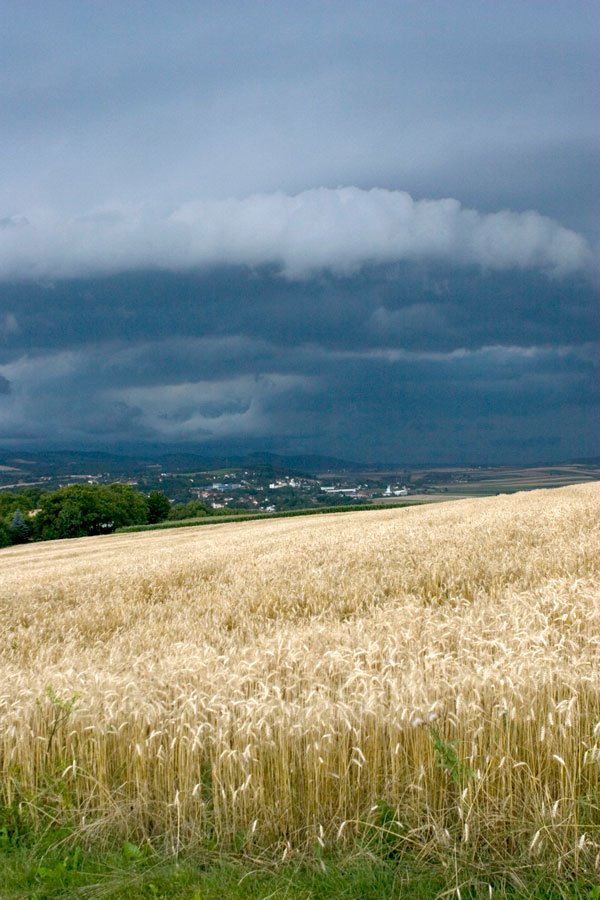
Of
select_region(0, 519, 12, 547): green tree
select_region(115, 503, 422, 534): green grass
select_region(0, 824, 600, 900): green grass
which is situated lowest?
select_region(0, 519, 12, 547): green tree

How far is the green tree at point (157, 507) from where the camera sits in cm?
11119

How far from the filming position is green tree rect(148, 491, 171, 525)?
365 feet

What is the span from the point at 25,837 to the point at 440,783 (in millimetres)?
3275

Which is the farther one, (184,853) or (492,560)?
(492,560)

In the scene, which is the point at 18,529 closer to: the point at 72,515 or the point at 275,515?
the point at 72,515

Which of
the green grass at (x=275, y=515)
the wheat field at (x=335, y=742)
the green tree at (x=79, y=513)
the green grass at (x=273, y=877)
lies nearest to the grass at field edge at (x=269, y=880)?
the green grass at (x=273, y=877)

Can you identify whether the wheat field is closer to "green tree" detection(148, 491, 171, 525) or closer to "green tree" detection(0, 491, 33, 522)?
"green tree" detection(0, 491, 33, 522)

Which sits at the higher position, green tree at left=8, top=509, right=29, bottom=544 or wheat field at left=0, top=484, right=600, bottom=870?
wheat field at left=0, top=484, right=600, bottom=870

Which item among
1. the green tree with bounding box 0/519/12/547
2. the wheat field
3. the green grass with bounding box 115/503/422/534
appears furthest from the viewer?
the green tree with bounding box 0/519/12/547

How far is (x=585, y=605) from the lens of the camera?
7.76m

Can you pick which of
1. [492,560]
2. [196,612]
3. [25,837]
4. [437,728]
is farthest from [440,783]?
[492,560]

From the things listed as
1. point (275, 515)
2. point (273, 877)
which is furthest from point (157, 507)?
point (273, 877)

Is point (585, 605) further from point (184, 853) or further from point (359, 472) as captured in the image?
point (359, 472)

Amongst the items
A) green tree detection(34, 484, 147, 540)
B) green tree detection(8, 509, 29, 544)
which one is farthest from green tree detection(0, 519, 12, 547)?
green tree detection(34, 484, 147, 540)
